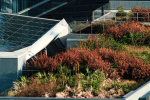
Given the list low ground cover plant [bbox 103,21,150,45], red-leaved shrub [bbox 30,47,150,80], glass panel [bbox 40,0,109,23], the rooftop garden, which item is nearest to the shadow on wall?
the rooftop garden

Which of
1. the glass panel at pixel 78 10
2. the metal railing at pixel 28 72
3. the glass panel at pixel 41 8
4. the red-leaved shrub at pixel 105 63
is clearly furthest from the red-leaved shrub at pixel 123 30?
the glass panel at pixel 41 8

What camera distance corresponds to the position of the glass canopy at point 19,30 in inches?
607

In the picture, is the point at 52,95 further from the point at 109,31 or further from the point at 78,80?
the point at 109,31

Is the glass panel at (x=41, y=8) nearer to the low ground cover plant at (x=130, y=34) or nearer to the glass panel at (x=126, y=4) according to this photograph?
the glass panel at (x=126, y=4)

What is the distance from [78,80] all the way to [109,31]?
7.64 metres

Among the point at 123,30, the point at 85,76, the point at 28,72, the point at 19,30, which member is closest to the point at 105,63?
the point at 85,76

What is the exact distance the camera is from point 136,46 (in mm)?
17000

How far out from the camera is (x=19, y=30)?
57.7 feet

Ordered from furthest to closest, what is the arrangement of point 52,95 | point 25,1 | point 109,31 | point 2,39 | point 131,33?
point 25,1, point 109,31, point 131,33, point 2,39, point 52,95

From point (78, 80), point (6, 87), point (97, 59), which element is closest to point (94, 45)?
point (97, 59)

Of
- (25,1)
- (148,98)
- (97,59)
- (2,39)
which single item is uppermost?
(25,1)

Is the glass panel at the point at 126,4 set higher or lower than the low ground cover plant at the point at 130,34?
higher

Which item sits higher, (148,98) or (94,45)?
(94,45)

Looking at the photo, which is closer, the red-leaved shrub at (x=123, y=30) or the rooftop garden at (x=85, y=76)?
the rooftop garden at (x=85, y=76)
